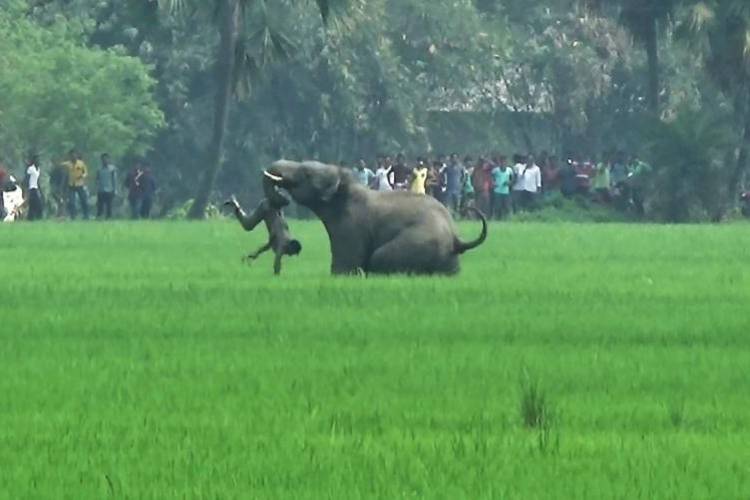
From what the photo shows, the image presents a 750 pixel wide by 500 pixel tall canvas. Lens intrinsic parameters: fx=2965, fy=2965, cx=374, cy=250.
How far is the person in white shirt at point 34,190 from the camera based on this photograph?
59438 mm

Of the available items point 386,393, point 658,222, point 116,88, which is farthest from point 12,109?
point 386,393

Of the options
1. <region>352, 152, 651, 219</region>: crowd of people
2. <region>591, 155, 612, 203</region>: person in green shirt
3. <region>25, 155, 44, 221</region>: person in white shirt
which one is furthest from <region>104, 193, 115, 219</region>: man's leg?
<region>591, 155, 612, 203</region>: person in green shirt

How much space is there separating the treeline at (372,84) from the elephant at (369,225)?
30.9 meters

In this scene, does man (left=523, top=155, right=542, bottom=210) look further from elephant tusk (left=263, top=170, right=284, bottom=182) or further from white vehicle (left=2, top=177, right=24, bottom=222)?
elephant tusk (left=263, top=170, right=284, bottom=182)

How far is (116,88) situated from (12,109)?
9.09 ft

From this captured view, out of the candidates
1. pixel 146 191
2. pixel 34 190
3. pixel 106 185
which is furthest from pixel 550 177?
pixel 34 190

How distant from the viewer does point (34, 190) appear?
59.9m

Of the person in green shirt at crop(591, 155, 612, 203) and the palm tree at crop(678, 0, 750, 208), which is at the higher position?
the palm tree at crop(678, 0, 750, 208)

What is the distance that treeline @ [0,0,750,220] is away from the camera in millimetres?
60031

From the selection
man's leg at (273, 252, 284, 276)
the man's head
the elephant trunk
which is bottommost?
man's leg at (273, 252, 284, 276)

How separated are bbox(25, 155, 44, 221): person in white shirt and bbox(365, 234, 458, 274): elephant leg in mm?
33261

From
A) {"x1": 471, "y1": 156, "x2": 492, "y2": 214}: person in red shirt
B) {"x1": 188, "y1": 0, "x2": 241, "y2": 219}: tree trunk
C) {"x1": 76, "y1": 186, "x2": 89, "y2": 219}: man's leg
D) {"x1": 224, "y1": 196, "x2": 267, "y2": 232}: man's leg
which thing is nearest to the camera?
{"x1": 224, "y1": 196, "x2": 267, "y2": 232}: man's leg

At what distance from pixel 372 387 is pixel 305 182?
1273cm

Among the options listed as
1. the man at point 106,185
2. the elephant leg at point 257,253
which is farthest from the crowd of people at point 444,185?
the elephant leg at point 257,253
